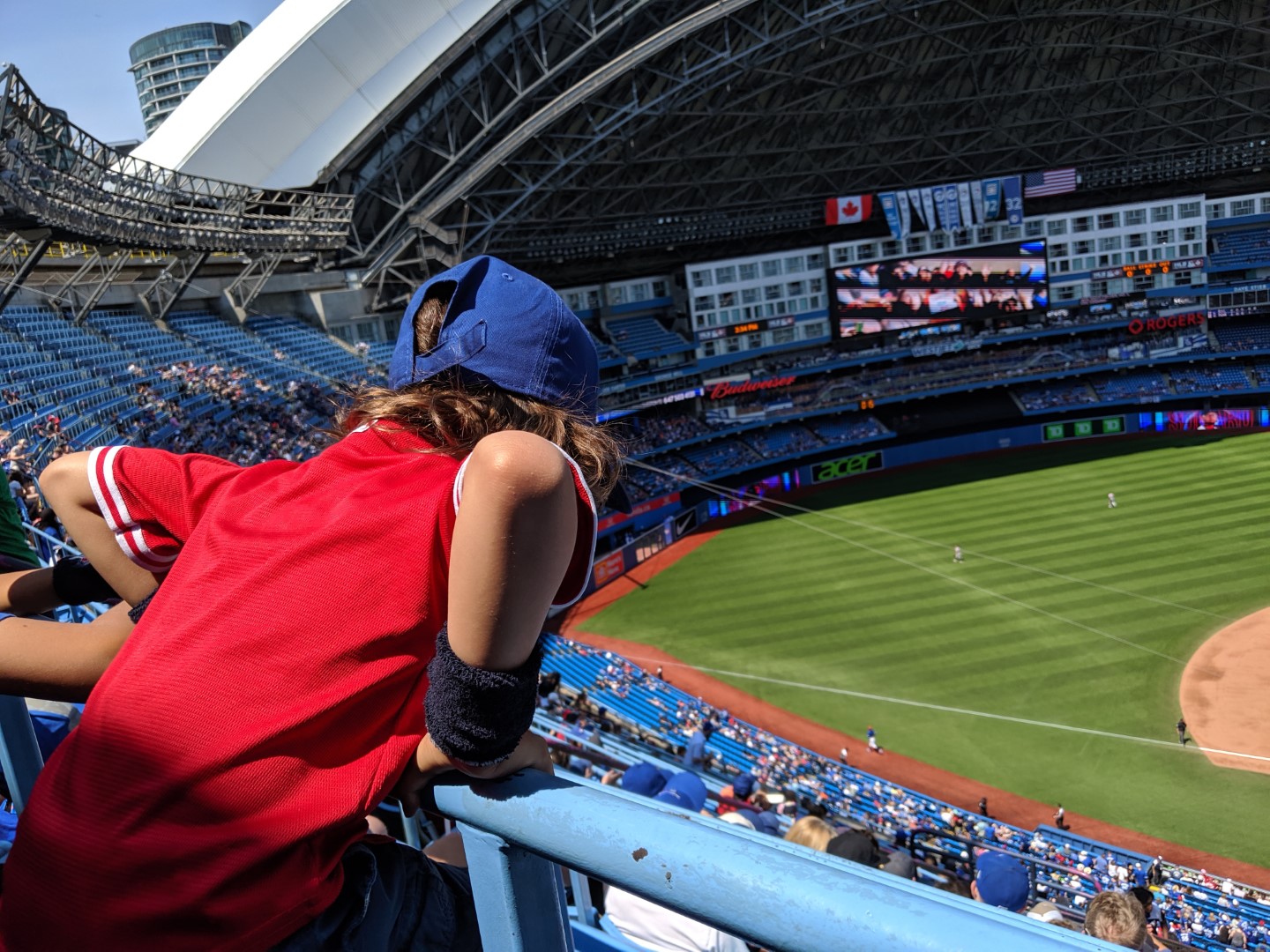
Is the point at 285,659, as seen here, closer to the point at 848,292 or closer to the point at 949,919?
Answer: the point at 949,919

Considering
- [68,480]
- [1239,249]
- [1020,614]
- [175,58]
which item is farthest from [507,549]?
[175,58]

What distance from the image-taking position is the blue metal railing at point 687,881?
0.88 metres

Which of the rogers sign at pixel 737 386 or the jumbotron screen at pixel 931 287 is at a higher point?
the jumbotron screen at pixel 931 287

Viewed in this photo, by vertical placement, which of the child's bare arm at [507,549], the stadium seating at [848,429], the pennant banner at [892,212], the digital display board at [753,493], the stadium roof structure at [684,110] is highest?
the stadium roof structure at [684,110]

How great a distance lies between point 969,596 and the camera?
2636cm

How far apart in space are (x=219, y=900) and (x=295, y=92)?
3474 cm

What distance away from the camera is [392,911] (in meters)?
1.44

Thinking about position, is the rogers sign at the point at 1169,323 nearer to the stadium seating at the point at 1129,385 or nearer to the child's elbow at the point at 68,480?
the stadium seating at the point at 1129,385

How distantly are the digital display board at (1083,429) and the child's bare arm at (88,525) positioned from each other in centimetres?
4720

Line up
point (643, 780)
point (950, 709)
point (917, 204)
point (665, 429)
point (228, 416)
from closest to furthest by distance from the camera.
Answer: point (643, 780), point (950, 709), point (228, 416), point (665, 429), point (917, 204)

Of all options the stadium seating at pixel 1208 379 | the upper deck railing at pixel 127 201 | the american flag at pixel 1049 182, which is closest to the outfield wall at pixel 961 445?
the stadium seating at pixel 1208 379

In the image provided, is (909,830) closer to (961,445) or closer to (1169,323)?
(961,445)

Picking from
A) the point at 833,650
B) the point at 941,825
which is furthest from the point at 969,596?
the point at 941,825

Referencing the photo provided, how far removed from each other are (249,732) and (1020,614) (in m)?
26.0
